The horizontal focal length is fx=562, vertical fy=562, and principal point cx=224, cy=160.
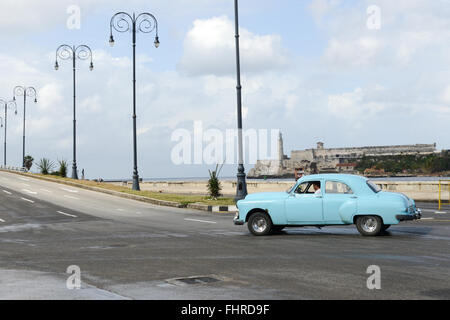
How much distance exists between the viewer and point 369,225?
14328 millimetres

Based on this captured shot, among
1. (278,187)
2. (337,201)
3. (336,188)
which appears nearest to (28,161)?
(278,187)

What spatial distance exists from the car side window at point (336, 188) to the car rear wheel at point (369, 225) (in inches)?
31.3

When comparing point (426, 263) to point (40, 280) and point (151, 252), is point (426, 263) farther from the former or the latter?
point (40, 280)

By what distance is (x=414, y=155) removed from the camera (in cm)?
16400

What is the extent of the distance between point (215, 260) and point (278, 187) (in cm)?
2914

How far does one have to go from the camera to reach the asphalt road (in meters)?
7.67

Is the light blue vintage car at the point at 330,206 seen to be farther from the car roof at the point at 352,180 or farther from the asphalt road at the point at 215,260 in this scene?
the asphalt road at the point at 215,260

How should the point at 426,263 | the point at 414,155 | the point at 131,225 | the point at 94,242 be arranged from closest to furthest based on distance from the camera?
1. the point at 426,263
2. the point at 94,242
3. the point at 131,225
4. the point at 414,155

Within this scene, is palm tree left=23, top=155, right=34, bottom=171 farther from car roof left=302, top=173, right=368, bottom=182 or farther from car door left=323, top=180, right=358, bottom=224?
car door left=323, top=180, right=358, bottom=224

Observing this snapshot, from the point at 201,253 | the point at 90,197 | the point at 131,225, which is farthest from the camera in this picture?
the point at 90,197

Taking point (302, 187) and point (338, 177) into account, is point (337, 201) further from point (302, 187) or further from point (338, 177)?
point (302, 187)

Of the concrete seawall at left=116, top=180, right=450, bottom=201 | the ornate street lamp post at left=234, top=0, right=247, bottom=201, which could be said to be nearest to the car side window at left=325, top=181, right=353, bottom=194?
the ornate street lamp post at left=234, top=0, right=247, bottom=201
